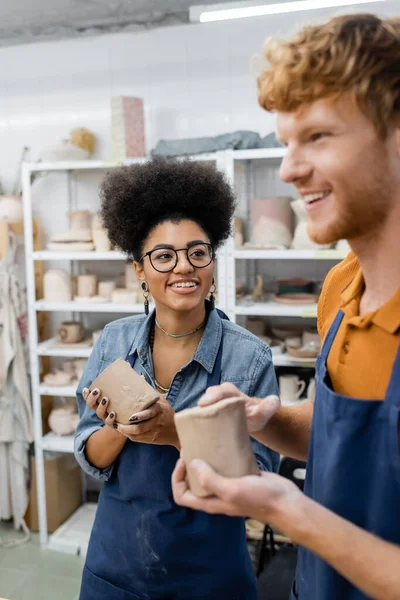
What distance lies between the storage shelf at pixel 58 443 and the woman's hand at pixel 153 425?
89.7 inches

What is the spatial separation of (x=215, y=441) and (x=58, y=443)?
9.44 ft

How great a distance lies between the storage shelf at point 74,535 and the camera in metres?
3.46

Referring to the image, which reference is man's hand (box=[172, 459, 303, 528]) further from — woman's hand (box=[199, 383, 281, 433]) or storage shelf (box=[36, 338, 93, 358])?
storage shelf (box=[36, 338, 93, 358])

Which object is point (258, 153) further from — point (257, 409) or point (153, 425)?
point (257, 409)

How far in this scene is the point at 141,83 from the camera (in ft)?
12.1

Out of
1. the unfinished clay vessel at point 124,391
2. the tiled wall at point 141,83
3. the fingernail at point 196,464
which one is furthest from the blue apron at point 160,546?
the tiled wall at point 141,83

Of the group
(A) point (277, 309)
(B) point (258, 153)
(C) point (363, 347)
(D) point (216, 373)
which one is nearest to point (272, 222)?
(B) point (258, 153)

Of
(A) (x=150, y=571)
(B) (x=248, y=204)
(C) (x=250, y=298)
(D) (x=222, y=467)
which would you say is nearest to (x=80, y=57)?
(B) (x=248, y=204)

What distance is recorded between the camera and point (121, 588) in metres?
1.48

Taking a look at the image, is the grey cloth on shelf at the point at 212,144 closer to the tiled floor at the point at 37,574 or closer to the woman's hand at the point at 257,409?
the woman's hand at the point at 257,409

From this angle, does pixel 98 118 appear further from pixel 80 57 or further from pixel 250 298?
pixel 250 298

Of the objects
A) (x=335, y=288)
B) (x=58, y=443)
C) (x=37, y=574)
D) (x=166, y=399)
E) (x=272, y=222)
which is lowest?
(x=37, y=574)

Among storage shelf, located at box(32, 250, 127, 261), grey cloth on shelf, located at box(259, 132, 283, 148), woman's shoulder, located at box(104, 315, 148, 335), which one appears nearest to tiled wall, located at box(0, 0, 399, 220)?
grey cloth on shelf, located at box(259, 132, 283, 148)

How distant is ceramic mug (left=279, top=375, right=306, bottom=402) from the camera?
10.2ft
